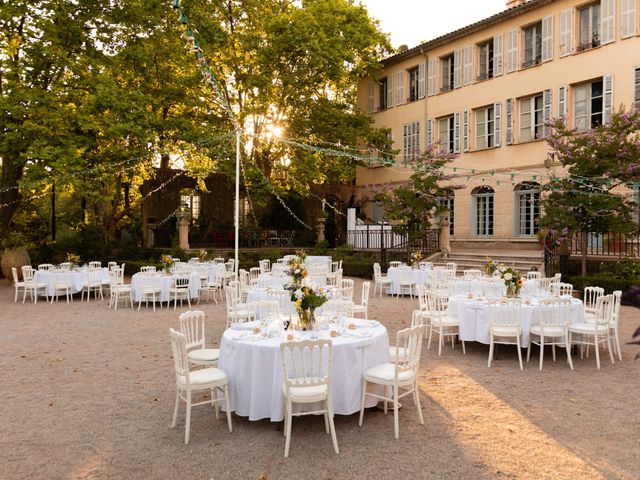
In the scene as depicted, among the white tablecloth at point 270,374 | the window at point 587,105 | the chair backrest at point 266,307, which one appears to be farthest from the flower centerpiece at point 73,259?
the window at point 587,105

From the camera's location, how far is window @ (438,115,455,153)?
76.3 feet

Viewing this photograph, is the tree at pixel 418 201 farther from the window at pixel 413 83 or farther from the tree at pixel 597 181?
the window at pixel 413 83

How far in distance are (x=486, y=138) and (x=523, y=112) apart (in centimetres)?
185

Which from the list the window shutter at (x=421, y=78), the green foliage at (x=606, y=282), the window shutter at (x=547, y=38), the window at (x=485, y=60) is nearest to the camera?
the green foliage at (x=606, y=282)

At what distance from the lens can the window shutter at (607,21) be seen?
17.4 m

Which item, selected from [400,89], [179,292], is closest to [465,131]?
[400,89]

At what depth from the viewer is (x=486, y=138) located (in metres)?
21.8

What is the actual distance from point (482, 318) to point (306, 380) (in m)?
3.94

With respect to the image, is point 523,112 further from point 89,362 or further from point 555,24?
point 89,362

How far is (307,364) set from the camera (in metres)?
4.74

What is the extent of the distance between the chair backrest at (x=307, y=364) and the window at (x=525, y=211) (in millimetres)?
17245

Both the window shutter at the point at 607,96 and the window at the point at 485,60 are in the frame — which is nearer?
the window shutter at the point at 607,96

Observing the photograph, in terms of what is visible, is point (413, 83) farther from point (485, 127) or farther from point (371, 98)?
point (485, 127)

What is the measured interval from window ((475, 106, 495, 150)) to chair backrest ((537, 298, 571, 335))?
1540cm
